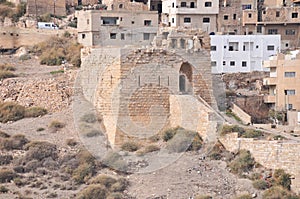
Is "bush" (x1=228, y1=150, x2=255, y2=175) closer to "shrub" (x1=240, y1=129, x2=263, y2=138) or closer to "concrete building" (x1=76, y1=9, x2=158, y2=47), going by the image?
"shrub" (x1=240, y1=129, x2=263, y2=138)

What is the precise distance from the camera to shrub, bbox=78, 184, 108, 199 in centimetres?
2344

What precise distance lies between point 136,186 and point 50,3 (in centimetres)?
2410

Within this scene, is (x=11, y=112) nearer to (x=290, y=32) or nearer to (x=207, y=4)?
(x=207, y=4)

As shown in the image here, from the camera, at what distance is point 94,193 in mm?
23531

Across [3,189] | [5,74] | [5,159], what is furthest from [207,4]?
[3,189]

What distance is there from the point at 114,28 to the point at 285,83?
7.90 metres

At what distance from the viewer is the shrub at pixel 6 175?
2441 centimetres

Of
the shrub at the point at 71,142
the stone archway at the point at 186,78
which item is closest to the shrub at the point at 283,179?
the stone archway at the point at 186,78

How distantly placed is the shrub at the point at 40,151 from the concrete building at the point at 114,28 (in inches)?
465

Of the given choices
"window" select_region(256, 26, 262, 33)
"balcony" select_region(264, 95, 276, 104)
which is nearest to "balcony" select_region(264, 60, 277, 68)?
"balcony" select_region(264, 95, 276, 104)

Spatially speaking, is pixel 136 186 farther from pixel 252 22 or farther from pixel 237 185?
pixel 252 22

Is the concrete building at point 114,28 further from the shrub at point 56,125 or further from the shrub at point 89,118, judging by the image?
the shrub at point 56,125

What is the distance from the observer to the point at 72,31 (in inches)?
1658

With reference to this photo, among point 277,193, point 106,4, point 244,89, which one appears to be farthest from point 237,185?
point 106,4
